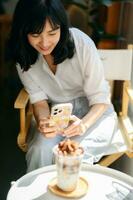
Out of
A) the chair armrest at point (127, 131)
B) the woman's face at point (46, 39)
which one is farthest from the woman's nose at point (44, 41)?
the chair armrest at point (127, 131)

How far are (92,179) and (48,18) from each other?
68cm

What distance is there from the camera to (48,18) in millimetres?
1451

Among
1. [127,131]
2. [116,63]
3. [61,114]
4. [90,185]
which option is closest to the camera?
[90,185]

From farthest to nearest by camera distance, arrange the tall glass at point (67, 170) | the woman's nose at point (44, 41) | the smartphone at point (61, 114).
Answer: the woman's nose at point (44, 41)
the smartphone at point (61, 114)
the tall glass at point (67, 170)

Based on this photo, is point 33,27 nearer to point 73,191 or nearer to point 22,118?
point 22,118

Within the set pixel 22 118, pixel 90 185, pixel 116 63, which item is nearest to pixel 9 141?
pixel 22 118

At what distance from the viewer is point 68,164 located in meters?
1.19

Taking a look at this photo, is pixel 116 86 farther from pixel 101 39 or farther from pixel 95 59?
pixel 95 59

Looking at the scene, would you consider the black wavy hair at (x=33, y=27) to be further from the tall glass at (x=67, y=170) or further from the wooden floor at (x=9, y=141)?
the wooden floor at (x=9, y=141)

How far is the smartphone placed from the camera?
1397mm

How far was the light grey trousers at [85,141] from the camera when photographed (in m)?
1.60

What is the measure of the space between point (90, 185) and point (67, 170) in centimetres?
16

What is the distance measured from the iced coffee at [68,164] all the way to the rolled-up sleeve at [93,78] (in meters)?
0.52

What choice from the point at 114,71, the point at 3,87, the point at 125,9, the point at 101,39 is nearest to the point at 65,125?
the point at 114,71
